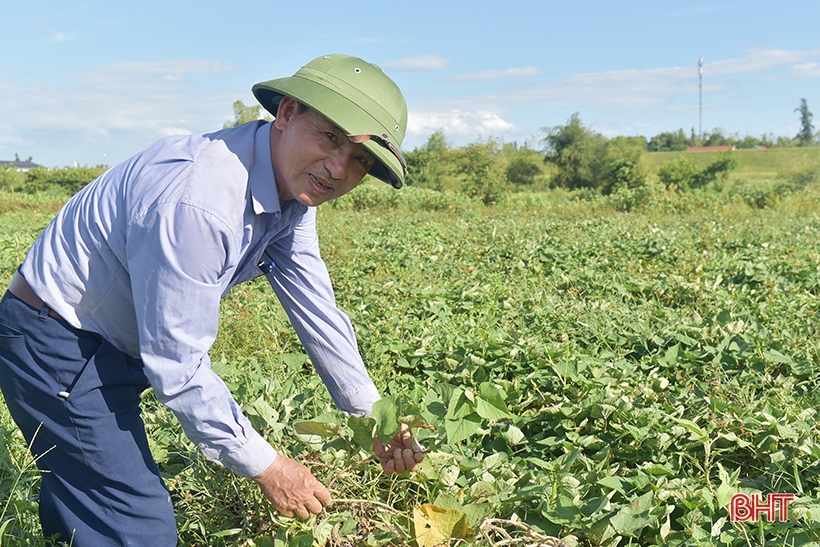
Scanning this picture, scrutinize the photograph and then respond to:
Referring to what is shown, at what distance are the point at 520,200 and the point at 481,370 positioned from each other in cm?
1567

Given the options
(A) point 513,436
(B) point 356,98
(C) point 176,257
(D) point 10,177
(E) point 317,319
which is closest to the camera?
(C) point 176,257

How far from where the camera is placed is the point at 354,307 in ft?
15.6

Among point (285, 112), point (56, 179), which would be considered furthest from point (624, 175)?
point (56, 179)

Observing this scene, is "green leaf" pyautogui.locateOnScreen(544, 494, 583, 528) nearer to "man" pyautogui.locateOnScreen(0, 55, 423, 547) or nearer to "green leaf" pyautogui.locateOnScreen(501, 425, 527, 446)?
"man" pyautogui.locateOnScreen(0, 55, 423, 547)

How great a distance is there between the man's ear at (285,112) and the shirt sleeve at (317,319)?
0.46 metres

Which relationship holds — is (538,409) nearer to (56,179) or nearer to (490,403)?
(490,403)

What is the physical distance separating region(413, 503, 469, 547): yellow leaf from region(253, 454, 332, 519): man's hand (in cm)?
25

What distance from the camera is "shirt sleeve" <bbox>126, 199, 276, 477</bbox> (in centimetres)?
156

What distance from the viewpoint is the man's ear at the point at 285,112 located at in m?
1.76

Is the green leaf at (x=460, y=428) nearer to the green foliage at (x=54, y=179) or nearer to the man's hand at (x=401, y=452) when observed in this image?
the man's hand at (x=401, y=452)

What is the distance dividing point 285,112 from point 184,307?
1.87ft

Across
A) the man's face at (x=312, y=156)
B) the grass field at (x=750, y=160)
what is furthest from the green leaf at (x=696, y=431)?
the grass field at (x=750, y=160)

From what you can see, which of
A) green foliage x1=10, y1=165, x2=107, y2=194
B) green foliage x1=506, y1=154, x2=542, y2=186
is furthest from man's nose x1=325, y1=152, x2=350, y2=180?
green foliage x1=10, y1=165, x2=107, y2=194

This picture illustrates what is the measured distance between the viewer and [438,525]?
5.90ft
